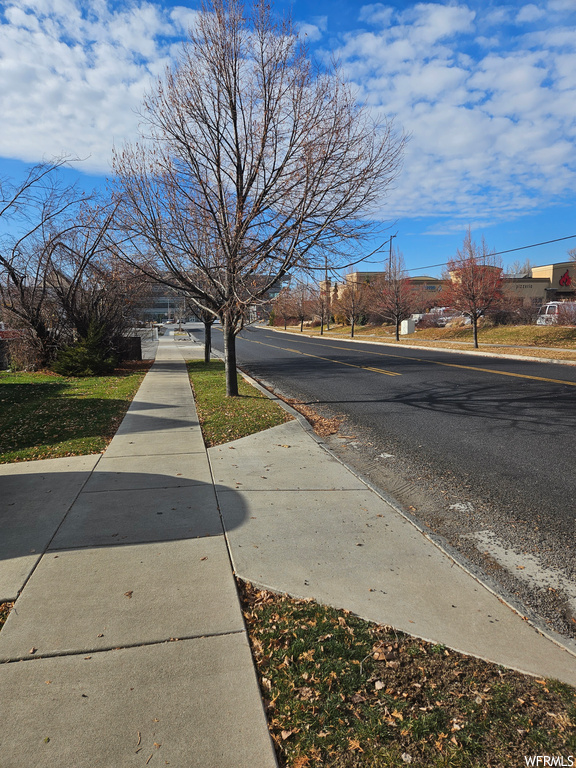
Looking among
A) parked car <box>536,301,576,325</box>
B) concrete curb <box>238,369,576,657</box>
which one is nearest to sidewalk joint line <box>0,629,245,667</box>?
concrete curb <box>238,369,576,657</box>

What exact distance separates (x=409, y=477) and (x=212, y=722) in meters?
4.23

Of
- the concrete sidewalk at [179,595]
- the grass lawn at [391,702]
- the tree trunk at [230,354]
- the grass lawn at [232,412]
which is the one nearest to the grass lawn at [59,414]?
the concrete sidewalk at [179,595]

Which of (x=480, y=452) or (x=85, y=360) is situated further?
(x=85, y=360)

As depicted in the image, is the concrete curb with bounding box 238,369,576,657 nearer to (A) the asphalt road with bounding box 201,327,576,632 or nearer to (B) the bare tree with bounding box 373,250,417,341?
(A) the asphalt road with bounding box 201,327,576,632

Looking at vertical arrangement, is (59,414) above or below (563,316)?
below

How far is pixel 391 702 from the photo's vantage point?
2473 mm

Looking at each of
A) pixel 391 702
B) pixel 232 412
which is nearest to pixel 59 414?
pixel 232 412

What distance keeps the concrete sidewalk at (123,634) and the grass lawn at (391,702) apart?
0.49 ft

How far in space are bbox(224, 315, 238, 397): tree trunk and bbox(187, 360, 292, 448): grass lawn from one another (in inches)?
9.0

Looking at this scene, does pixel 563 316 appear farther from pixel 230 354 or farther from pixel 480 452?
pixel 480 452

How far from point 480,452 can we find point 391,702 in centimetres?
511

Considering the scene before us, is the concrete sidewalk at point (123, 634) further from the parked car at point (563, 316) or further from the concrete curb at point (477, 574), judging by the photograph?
the parked car at point (563, 316)

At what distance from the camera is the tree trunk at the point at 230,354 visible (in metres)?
11.1

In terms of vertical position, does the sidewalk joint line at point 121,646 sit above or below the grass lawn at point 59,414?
below
